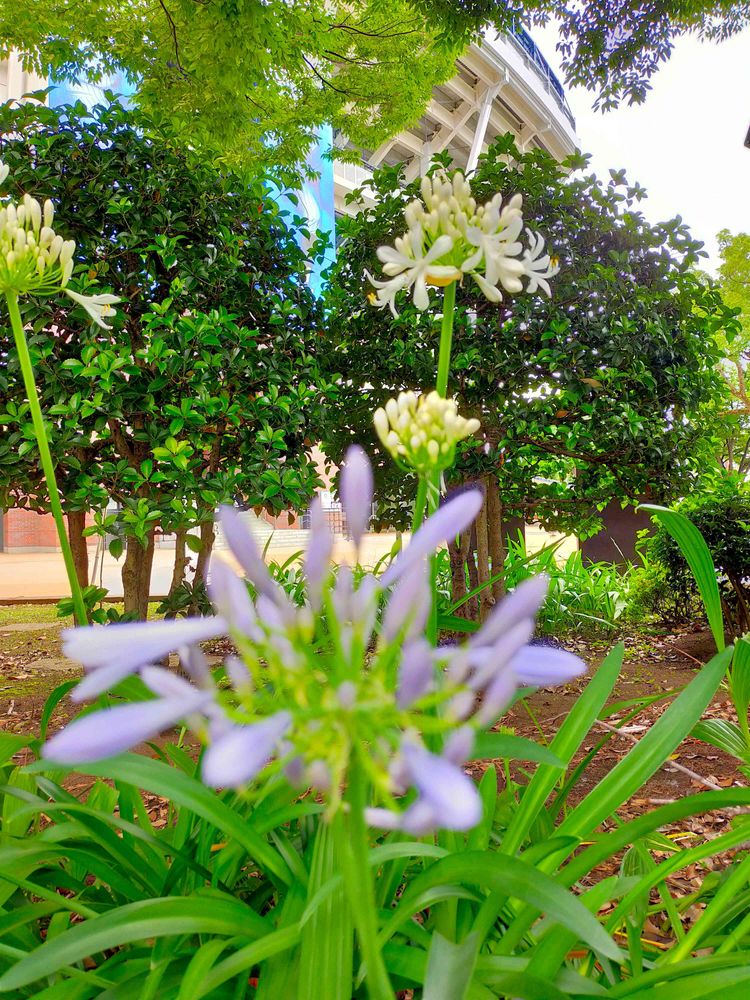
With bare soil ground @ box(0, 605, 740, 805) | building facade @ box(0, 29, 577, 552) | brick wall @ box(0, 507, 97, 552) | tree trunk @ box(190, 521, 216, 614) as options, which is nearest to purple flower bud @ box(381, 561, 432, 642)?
bare soil ground @ box(0, 605, 740, 805)

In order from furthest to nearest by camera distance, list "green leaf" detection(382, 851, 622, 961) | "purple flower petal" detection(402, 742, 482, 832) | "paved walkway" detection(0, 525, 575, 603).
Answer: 1. "paved walkway" detection(0, 525, 575, 603)
2. "green leaf" detection(382, 851, 622, 961)
3. "purple flower petal" detection(402, 742, 482, 832)

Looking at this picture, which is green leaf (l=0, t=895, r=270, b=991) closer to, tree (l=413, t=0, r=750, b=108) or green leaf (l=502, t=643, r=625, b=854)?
green leaf (l=502, t=643, r=625, b=854)

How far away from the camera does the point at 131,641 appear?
34 centimetres

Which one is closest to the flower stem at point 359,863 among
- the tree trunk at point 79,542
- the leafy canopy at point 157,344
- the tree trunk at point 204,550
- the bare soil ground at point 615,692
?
the bare soil ground at point 615,692

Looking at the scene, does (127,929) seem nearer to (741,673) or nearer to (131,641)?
(131,641)

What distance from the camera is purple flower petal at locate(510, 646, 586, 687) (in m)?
0.38

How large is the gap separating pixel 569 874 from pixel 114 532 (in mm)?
2277

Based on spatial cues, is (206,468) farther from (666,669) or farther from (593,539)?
(593,539)

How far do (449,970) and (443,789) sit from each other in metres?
0.40

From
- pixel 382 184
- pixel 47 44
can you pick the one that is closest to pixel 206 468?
pixel 382 184

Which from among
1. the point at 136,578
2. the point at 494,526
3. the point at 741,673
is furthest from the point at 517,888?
the point at 494,526

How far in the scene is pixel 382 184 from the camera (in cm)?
385

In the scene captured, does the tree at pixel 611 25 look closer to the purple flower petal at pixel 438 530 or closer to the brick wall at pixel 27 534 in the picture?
the purple flower petal at pixel 438 530

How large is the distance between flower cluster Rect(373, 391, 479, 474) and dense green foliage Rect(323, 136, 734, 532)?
2634 millimetres
